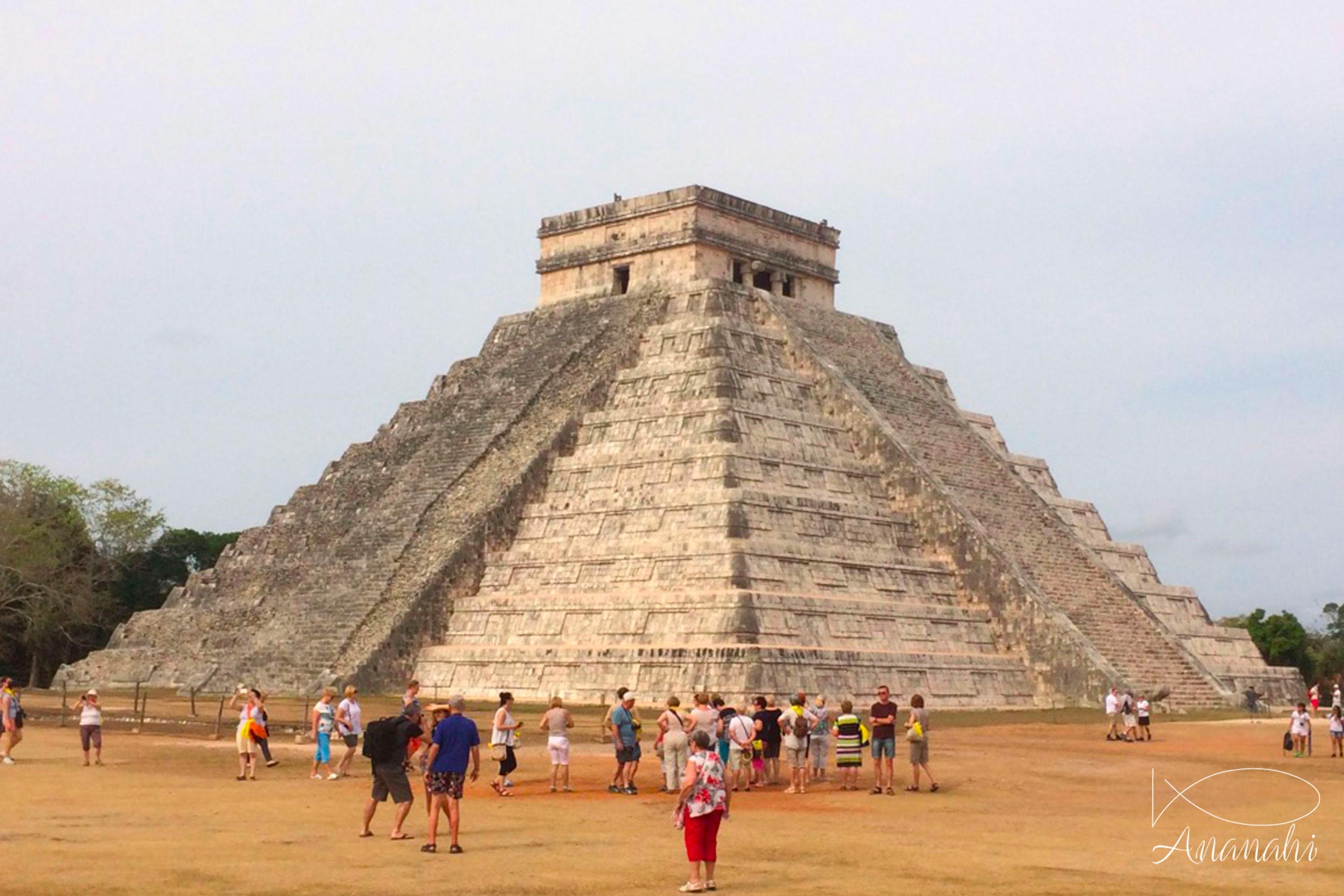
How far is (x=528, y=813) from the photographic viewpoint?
17891mm

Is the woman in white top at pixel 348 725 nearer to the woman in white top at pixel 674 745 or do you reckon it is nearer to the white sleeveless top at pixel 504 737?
the white sleeveless top at pixel 504 737

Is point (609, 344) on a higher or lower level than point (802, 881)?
higher

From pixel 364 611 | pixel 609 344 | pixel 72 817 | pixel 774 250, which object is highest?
pixel 774 250

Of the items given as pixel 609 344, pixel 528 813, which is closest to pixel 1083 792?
pixel 528 813

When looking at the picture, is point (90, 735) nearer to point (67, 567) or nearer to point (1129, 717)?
point (1129, 717)

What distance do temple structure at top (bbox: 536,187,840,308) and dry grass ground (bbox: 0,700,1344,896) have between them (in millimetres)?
19471

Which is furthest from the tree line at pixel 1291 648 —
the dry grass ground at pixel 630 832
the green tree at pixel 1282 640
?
the dry grass ground at pixel 630 832

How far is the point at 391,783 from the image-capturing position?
15594 millimetres

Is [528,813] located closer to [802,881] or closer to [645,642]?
[802,881]

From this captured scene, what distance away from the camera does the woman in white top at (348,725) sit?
21234mm

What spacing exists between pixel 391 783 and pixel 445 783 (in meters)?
0.85

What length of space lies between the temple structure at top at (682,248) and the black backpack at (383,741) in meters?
27.0

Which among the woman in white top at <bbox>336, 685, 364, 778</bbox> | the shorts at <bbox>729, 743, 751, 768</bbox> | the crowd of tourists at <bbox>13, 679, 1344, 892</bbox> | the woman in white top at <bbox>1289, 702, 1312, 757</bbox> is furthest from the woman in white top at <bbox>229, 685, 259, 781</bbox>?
the woman in white top at <bbox>1289, 702, 1312, 757</bbox>

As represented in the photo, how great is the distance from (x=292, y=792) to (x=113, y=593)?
40917mm
